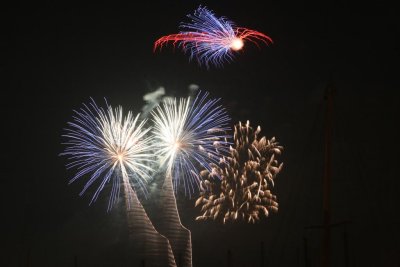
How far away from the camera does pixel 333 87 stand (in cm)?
3594

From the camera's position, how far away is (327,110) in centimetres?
3591

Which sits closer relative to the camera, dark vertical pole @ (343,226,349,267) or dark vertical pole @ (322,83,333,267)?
dark vertical pole @ (322,83,333,267)

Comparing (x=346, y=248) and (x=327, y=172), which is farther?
(x=346, y=248)

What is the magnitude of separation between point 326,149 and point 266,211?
11.4 meters

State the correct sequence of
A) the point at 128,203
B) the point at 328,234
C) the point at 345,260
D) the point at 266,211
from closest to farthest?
the point at 328,234 → the point at 266,211 → the point at 345,260 → the point at 128,203

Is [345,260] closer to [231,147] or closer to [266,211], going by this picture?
[266,211]

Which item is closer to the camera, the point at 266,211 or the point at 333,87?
the point at 333,87

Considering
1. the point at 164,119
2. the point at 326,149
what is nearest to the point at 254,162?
the point at 164,119

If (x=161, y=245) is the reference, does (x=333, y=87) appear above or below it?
above

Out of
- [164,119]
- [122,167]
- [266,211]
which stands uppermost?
[164,119]

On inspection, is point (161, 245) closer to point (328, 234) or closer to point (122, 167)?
point (122, 167)

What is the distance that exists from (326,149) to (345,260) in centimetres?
1596

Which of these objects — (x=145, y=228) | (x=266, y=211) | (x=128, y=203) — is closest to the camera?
(x=266, y=211)

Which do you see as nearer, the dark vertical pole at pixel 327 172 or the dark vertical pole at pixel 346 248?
the dark vertical pole at pixel 327 172
